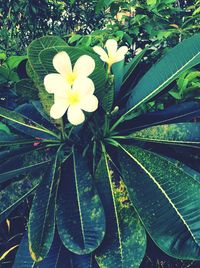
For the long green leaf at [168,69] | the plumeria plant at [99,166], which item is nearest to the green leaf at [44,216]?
the plumeria plant at [99,166]

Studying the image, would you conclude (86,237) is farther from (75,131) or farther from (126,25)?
(126,25)

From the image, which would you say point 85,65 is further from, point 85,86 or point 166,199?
point 166,199

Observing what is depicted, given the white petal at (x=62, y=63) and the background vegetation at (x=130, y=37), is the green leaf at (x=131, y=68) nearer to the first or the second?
the background vegetation at (x=130, y=37)

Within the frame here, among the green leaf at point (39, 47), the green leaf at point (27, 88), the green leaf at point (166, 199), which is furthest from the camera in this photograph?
the green leaf at point (27, 88)

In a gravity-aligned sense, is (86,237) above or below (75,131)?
below

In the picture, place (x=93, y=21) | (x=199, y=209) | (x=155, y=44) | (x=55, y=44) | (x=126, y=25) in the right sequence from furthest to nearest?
(x=93, y=21)
(x=126, y=25)
(x=155, y=44)
(x=55, y=44)
(x=199, y=209)

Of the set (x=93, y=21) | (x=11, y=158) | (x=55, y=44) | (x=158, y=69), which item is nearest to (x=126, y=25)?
(x=158, y=69)

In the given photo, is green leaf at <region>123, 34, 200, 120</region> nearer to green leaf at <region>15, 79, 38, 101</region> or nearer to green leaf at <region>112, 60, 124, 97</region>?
green leaf at <region>112, 60, 124, 97</region>
